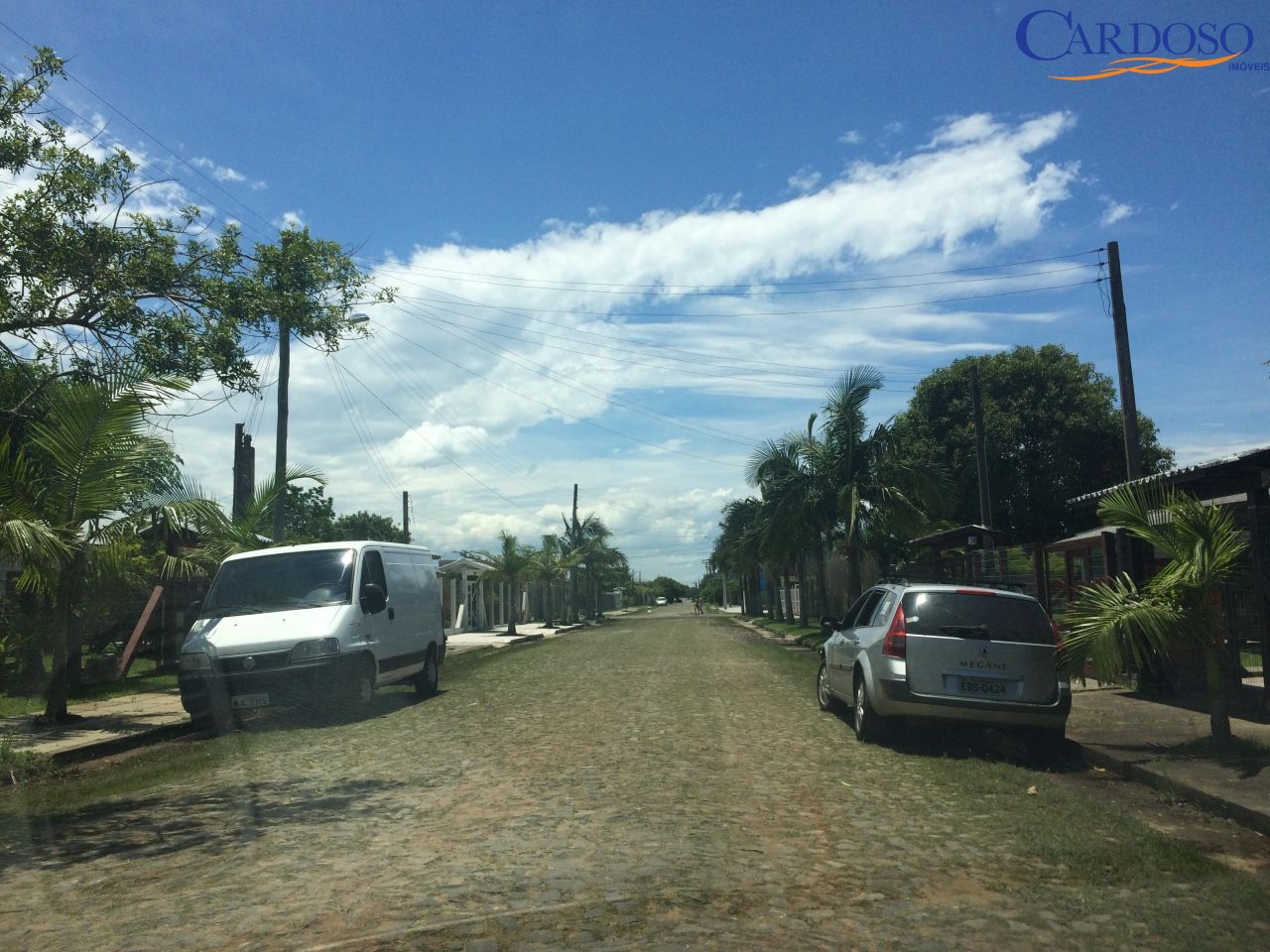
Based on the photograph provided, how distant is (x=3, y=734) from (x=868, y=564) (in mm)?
29704

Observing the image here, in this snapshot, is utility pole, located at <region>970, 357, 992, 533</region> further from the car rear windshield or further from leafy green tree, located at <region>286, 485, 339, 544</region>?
leafy green tree, located at <region>286, 485, 339, 544</region>

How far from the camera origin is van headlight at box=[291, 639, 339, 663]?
1273 centimetres

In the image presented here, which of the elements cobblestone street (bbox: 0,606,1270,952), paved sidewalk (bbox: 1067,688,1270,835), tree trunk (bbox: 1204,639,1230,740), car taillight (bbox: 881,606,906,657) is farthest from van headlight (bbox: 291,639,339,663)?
tree trunk (bbox: 1204,639,1230,740)

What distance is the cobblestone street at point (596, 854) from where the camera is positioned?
5027 mm

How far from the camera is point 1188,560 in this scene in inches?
373

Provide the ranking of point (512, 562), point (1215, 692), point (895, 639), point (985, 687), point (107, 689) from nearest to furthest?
point (1215, 692), point (985, 687), point (895, 639), point (107, 689), point (512, 562)

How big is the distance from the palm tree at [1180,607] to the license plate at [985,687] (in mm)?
715

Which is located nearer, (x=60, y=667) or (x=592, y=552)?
(x=60, y=667)

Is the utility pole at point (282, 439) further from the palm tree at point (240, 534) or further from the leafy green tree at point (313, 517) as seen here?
the leafy green tree at point (313, 517)

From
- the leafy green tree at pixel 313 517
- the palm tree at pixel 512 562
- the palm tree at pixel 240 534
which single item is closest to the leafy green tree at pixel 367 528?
the leafy green tree at pixel 313 517

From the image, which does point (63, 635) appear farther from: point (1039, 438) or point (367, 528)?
point (367, 528)

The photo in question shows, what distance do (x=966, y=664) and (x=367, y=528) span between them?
243 feet

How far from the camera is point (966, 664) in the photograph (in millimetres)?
10219

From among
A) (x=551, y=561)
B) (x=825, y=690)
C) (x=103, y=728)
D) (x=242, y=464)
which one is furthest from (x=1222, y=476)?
(x=551, y=561)
